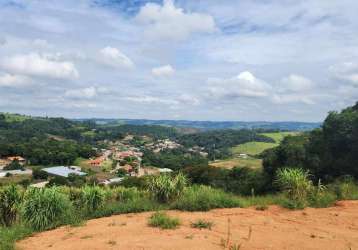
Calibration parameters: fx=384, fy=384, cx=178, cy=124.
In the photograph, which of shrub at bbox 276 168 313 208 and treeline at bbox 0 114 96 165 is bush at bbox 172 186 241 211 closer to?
shrub at bbox 276 168 313 208

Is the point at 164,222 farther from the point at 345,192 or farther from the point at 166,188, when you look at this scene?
the point at 345,192

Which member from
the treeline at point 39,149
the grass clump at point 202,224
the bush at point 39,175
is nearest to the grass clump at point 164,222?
the grass clump at point 202,224

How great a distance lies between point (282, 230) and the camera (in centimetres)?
812

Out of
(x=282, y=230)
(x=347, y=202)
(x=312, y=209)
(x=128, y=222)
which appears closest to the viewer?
(x=282, y=230)

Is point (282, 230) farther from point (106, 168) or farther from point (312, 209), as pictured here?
point (106, 168)

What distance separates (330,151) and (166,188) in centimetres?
1731

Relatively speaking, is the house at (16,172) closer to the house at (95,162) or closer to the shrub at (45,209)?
the house at (95,162)

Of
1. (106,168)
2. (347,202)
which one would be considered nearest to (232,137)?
(106,168)

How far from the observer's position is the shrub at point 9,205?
11414mm

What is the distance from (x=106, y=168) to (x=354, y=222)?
85413 mm

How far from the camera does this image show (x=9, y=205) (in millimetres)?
11539

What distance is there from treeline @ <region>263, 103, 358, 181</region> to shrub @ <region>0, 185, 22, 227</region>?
727 inches

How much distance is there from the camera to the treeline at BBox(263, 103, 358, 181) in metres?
23.6

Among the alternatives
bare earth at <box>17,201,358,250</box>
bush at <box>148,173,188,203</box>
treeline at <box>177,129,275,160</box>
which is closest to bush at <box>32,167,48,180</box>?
bush at <box>148,173,188,203</box>
